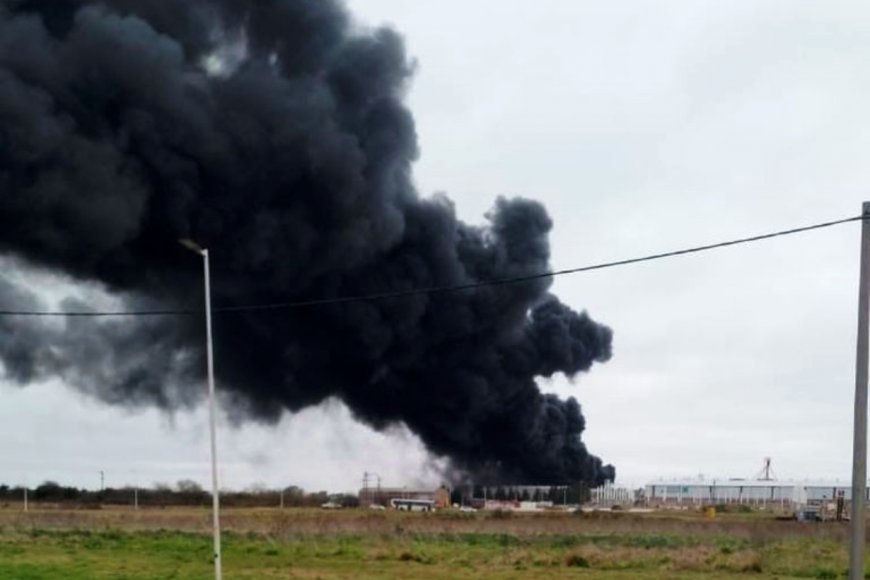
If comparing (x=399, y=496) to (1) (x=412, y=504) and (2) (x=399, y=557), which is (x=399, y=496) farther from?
(2) (x=399, y=557)

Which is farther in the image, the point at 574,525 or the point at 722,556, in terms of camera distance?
the point at 574,525

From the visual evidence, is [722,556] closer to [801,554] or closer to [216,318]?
[801,554]

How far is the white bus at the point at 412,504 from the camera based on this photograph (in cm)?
8635

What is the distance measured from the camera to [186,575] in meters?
27.1

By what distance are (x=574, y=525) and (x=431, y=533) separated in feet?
38.3

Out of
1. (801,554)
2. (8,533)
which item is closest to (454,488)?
(8,533)

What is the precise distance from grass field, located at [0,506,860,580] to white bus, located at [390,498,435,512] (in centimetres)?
3166

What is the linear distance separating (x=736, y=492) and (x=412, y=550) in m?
98.8

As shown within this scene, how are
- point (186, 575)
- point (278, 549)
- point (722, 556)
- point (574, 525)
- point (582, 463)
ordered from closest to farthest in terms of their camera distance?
point (186, 575) → point (722, 556) → point (278, 549) → point (574, 525) → point (582, 463)

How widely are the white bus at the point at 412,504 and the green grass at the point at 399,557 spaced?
42020 mm

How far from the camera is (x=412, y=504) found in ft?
298

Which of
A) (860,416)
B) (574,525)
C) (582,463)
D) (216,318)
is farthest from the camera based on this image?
(582,463)

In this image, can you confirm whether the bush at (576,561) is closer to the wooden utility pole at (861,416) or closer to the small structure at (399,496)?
the wooden utility pole at (861,416)

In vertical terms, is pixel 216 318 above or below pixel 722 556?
above
